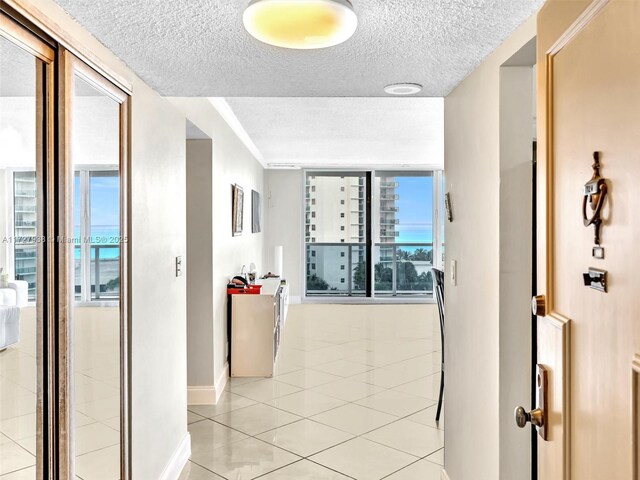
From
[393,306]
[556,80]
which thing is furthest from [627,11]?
[393,306]

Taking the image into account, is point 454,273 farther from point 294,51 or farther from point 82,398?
point 82,398

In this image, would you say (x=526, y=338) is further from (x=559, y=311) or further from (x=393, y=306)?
(x=393, y=306)

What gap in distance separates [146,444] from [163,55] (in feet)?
5.90

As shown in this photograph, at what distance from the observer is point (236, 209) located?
532 centimetres

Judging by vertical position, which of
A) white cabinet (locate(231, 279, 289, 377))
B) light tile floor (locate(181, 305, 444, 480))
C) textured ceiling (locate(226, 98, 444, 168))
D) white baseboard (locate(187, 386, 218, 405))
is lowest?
light tile floor (locate(181, 305, 444, 480))

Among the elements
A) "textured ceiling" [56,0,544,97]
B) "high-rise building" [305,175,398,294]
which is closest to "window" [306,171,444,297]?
"high-rise building" [305,175,398,294]

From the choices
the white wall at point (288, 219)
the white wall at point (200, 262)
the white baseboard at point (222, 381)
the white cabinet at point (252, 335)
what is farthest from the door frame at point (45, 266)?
the white wall at point (288, 219)

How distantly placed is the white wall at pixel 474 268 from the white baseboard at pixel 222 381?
2.11 metres

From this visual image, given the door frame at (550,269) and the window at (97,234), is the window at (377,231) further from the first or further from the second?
the door frame at (550,269)

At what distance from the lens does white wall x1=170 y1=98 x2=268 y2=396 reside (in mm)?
3860

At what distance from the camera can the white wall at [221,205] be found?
386 centimetres

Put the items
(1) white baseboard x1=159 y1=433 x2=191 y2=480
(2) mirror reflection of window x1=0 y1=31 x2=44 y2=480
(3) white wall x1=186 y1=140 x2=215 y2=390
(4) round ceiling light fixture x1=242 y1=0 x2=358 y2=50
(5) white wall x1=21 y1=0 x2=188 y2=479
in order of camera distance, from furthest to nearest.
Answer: (3) white wall x1=186 y1=140 x2=215 y2=390
(1) white baseboard x1=159 y1=433 x2=191 y2=480
(5) white wall x1=21 y1=0 x2=188 y2=479
(4) round ceiling light fixture x1=242 y1=0 x2=358 y2=50
(2) mirror reflection of window x1=0 y1=31 x2=44 y2=480

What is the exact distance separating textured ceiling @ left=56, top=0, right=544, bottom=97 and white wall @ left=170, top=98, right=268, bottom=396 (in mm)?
822

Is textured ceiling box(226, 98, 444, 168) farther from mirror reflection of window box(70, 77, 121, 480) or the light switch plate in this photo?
mirror reflection of window box(70, 77, 121, 480)
